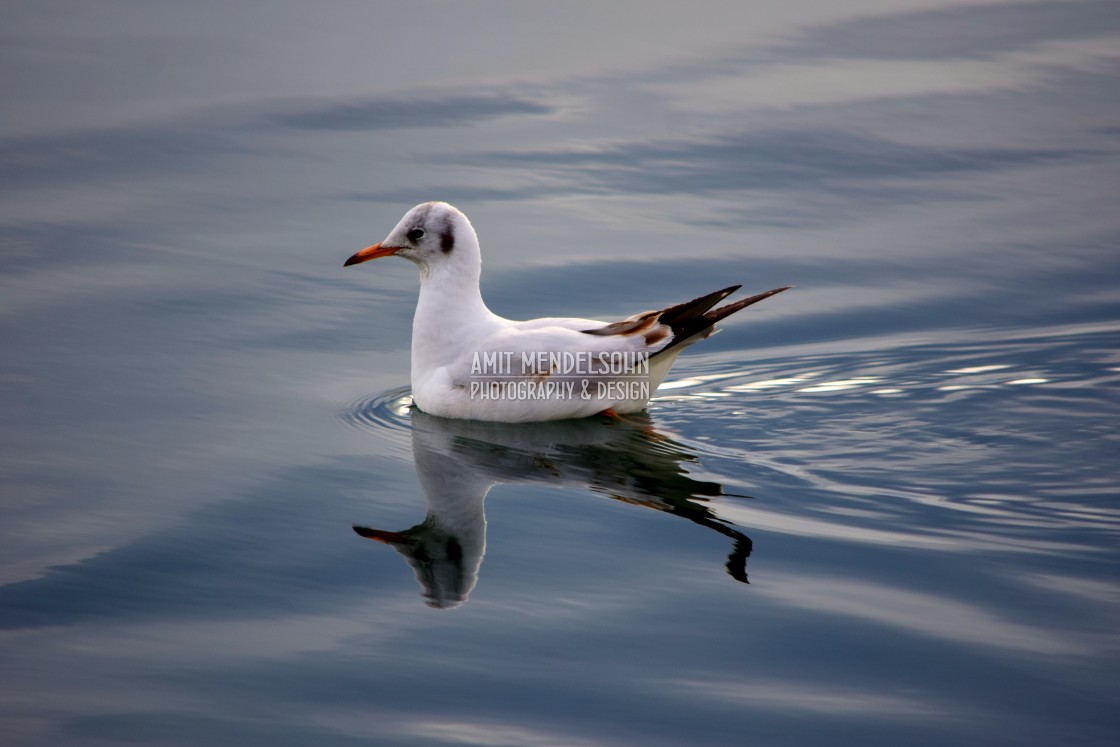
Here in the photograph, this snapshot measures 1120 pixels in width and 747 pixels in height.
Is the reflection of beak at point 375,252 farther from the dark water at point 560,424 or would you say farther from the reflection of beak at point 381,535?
the reflection of beak at point 381,535

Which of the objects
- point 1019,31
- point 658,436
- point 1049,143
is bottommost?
point 658,436

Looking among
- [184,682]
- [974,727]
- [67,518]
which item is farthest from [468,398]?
[974,727]

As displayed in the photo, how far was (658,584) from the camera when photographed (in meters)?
6.46

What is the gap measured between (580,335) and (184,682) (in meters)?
3.66

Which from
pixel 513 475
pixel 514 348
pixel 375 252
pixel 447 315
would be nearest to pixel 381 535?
pixel 513 475

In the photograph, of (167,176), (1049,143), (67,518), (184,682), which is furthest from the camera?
(1049,143)

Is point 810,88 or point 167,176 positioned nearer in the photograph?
point 167,176

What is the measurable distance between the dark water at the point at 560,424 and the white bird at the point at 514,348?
214 mm

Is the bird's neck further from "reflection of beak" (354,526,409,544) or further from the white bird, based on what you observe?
"reflection of beak" (354,526,409,544)

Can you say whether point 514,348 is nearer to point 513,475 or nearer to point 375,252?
point 513,475

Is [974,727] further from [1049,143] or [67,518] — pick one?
[1049,143]

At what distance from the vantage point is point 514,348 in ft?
28.2

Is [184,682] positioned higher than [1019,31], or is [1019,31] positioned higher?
[1019,31]

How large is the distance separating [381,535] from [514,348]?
1884mm
